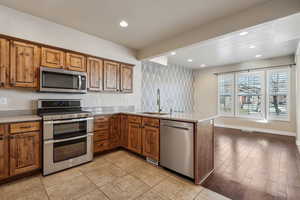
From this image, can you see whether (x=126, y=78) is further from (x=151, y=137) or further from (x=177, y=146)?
(x=177, y=146)

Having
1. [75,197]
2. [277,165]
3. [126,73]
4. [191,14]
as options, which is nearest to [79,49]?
[126,73]

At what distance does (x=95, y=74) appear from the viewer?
3.22 meters

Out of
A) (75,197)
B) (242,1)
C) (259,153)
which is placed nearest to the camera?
(75,197)

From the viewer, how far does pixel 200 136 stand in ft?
7.04

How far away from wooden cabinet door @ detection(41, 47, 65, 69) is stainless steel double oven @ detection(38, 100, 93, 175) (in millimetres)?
702

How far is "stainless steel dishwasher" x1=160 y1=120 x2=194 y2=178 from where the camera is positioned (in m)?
2.13

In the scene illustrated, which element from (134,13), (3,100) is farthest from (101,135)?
(134,13)

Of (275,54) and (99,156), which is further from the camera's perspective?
(275,54)

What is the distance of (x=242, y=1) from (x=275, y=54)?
393 cm

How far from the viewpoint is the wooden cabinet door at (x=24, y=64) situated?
2.24 m

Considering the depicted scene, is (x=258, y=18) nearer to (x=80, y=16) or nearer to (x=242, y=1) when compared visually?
(x=242, y=1)

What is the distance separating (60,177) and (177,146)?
199 cm

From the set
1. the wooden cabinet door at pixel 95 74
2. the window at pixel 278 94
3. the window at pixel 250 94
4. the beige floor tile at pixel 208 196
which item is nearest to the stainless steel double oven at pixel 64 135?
the wooden cabinet door at pixel 95 74

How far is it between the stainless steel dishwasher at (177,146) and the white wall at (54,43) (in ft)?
6.08
